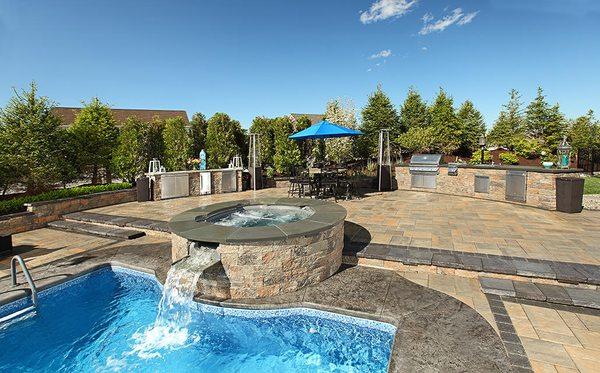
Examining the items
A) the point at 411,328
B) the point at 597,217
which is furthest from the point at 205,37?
the point at 597,217

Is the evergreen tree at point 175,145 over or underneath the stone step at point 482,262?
over

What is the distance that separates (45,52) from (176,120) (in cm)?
537

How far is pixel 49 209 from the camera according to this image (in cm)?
842

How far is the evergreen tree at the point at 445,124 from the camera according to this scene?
1211 inches

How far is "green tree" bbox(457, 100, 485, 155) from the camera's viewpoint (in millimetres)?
32562

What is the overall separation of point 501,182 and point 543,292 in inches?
299

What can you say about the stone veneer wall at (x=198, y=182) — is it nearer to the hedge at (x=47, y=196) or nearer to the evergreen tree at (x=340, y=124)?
the hedge at (x=47, y=196)

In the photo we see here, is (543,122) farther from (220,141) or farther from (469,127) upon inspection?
(220,141)

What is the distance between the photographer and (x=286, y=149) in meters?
15.1

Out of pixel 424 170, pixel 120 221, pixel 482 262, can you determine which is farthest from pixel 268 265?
pixel 424 170

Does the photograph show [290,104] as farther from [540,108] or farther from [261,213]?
[540,108]

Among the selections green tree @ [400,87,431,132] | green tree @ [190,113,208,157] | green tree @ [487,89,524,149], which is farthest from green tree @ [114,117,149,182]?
green tree @ [487,89,524,149]

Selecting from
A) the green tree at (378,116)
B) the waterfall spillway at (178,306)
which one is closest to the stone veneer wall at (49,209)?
the waterfall spillway at (178,306)

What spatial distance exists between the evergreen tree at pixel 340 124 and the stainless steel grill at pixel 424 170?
8.47 metres
